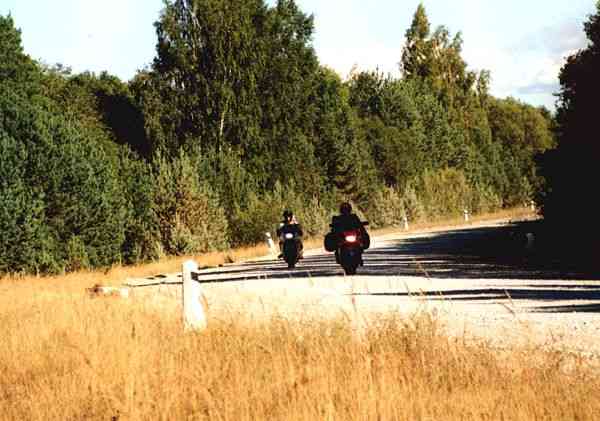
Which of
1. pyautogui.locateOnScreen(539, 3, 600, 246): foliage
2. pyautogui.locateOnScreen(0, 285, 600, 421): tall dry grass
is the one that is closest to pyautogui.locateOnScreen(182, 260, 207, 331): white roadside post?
pyautogui.locateOnScreen(0, 285, 600, 421): tall dry grass

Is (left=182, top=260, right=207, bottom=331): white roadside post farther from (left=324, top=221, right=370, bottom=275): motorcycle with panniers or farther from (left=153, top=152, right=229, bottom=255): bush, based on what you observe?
(left=153, top=152, right=229, bottom=255): bush

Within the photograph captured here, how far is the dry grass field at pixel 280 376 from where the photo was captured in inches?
225

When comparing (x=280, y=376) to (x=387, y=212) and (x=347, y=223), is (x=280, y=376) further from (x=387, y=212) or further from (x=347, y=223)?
(x=387, y=212)

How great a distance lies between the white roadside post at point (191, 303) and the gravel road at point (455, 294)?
52 cm

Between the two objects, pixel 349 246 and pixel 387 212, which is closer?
pixel 349 246

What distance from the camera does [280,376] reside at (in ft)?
21.5

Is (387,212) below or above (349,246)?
above

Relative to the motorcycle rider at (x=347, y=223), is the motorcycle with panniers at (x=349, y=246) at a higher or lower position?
lower

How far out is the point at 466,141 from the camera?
273 feet

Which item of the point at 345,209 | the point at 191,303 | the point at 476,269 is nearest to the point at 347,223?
the point at 345,209

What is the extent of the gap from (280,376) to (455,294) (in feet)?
25.3

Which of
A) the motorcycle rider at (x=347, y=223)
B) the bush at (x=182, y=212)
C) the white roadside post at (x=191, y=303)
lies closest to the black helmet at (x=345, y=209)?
the motorcycle rider at (x=347, y=223)

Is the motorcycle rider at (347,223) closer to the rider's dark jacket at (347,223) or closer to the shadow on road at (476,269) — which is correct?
the rider's dark jacket at (347,223)

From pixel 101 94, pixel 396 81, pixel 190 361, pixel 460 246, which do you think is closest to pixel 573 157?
pixel 460 246
